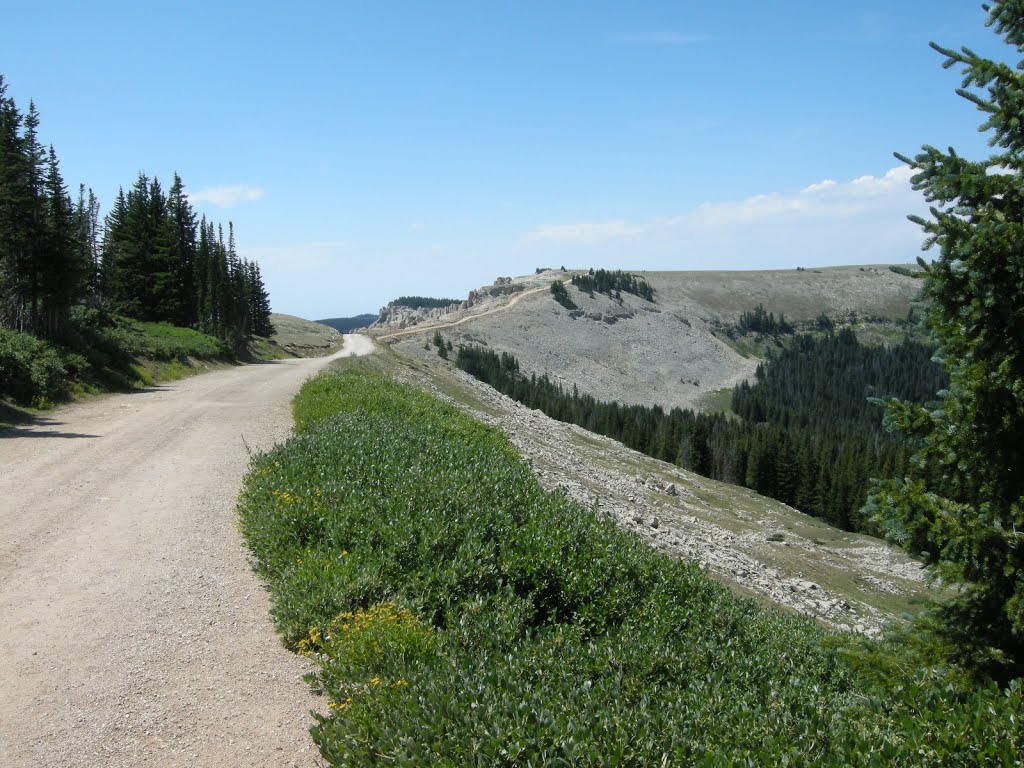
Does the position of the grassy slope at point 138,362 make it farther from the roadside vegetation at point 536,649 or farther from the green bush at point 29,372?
the roadside vegetation at point 536,649

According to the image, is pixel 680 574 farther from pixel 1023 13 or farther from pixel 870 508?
pixel 1023 13

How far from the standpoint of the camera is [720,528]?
3762cm

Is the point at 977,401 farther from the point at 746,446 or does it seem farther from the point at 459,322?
the point at 459,322

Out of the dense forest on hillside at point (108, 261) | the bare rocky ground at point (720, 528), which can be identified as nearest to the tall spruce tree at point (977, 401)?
the bare rocky ground at point (720, 528)

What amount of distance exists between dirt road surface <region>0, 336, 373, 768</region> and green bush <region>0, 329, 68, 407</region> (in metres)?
6.50

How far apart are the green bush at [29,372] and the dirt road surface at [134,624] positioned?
6.50m

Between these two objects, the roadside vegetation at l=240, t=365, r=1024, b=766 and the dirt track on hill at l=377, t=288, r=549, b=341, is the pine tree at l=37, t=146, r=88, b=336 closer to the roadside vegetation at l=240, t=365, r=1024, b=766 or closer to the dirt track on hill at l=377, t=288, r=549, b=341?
the roadside vegetation at l=240, t=365, r=1024, b=766

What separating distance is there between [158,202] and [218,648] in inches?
2717

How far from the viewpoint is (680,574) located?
12.2 metres

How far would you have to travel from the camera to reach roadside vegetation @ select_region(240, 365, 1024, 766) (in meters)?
5.25

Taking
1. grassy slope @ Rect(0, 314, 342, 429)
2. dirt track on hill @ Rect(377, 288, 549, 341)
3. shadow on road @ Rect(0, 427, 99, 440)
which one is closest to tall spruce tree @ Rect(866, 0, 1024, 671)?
shadow on road @ Rect(0, 427, 99, 440)

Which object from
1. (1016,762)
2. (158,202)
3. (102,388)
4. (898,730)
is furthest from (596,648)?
(158,202)

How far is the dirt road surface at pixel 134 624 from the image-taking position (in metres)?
6.35

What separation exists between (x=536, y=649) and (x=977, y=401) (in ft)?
16.8
